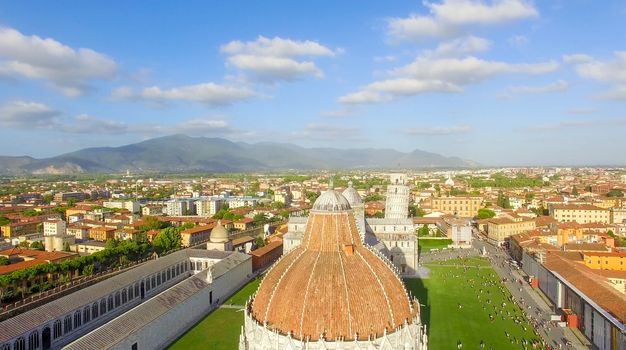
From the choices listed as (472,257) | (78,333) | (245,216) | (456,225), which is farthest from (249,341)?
(245,216)

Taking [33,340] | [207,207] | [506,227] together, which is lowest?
[207,207]

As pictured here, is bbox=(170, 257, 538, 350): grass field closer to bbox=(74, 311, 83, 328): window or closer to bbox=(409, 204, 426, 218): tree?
bbox=(74, 311, 83, 328): window

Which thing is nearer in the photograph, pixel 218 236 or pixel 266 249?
pixel 266 249

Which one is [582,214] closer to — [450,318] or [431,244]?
[431,244]

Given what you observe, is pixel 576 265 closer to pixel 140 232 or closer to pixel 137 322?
pixel 137 322

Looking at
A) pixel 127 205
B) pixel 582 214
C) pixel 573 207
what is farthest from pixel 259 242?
pixel 582 214

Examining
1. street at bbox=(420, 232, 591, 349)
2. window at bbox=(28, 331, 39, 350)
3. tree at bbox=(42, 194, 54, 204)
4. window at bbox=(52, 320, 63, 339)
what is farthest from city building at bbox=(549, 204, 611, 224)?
tree at bbox=(42, 194, 54, 204)

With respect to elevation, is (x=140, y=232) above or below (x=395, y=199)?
below
